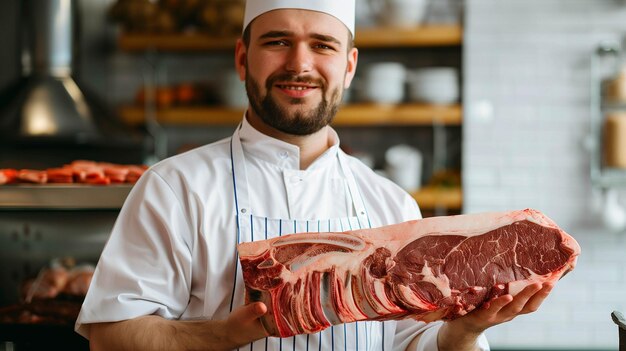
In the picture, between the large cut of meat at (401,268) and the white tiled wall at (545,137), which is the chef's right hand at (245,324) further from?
the white tiled wall at (545,137)

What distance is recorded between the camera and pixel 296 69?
184 cm

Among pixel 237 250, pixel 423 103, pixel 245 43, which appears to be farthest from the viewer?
pixel 423 103

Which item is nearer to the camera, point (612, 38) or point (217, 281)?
point (217, 281)

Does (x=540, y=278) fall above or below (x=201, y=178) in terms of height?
below

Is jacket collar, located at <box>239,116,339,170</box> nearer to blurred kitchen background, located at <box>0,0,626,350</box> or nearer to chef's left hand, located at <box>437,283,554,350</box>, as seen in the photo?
chef's left hand, located at <box>437,283,554,350</box>

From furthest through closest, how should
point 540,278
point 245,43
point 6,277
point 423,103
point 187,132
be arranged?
point 187,132 → point 423,103 → point 6,277 → point 245,43 → point 540,278

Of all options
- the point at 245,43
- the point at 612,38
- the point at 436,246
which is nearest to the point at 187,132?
the point at 612,38

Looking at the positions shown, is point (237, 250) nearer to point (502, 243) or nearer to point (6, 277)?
point (502, 243)

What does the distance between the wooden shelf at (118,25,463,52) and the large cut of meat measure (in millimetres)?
2724

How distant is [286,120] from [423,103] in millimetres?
2515

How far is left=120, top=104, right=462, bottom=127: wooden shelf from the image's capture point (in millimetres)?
4285

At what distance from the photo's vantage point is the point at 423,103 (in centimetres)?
431

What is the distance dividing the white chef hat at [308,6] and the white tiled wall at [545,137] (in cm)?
258

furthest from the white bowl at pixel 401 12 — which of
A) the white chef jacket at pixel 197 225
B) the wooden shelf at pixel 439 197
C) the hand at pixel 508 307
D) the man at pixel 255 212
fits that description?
the hand at pixel 508 307
